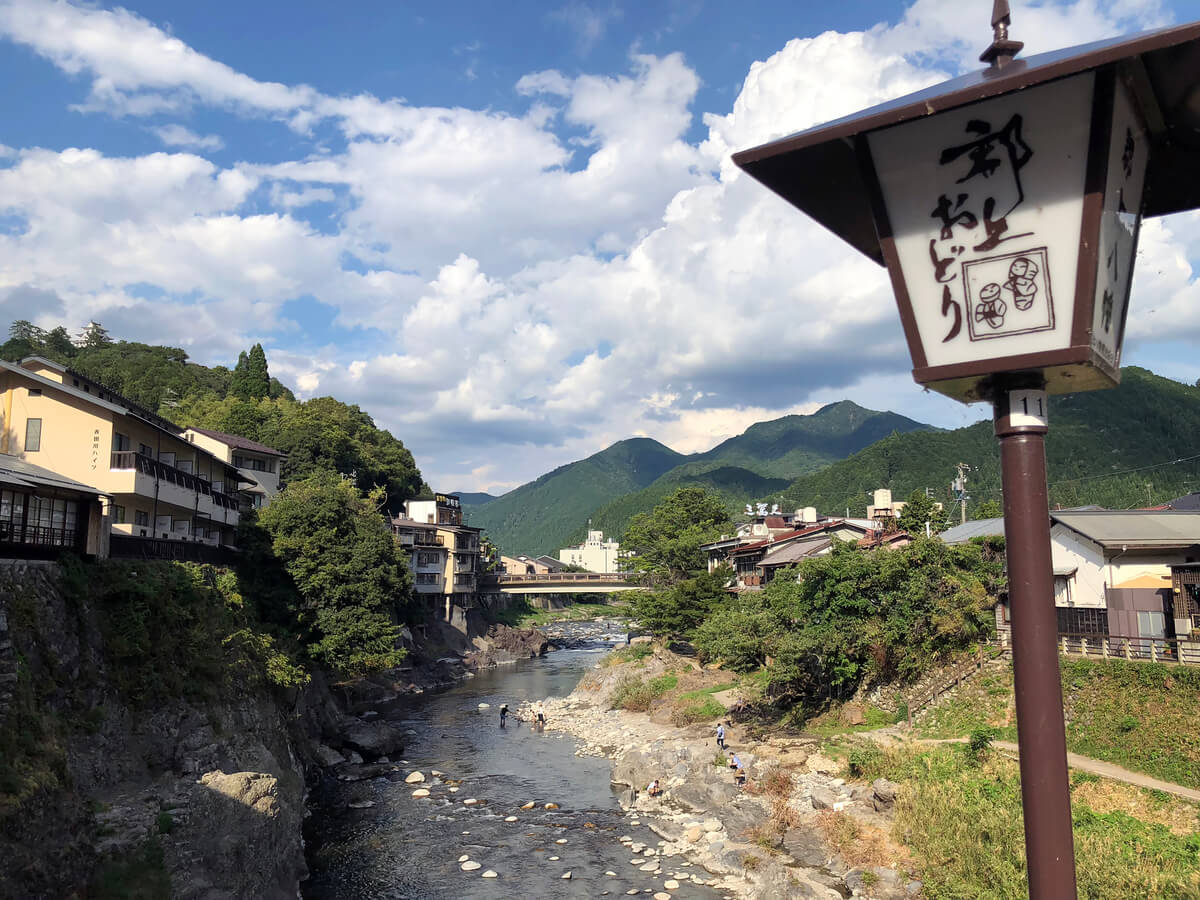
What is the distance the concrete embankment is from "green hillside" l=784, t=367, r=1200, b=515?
240 feet

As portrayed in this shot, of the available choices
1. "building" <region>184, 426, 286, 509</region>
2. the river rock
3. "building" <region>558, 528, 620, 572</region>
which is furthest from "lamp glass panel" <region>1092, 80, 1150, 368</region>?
"building" <region>558, 528, 620, 572</region>

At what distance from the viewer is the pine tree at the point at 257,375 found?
8512 centimetres

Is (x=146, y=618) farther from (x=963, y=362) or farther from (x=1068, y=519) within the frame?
(x=1068, y=519)

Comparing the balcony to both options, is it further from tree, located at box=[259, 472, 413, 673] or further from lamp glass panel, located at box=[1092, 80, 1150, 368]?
lamp glass panel, located at box=[1092, 80, 1150, 368]

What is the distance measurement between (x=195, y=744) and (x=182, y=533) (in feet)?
56.8

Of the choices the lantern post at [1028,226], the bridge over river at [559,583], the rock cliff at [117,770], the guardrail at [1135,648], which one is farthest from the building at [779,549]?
the lantern post at [1028,226]

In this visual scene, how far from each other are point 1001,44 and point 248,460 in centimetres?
5911

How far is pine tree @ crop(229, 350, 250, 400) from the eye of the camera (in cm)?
8475

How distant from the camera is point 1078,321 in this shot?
3.88 meters

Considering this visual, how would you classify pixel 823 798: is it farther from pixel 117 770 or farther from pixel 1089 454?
pixel 1089 454

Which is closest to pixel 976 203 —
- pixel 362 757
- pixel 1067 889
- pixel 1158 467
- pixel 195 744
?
pixel 1067 889

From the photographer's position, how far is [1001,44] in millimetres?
3953

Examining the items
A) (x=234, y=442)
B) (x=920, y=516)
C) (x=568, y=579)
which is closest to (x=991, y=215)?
(x=920, y=516)

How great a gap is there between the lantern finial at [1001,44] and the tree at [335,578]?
132 ft
